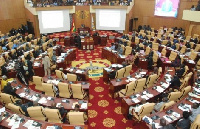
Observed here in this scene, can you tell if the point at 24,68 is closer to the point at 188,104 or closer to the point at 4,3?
the point at 188,104

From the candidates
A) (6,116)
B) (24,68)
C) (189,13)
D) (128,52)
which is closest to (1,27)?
(24,68)

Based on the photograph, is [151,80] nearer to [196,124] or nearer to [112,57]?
[196,124]

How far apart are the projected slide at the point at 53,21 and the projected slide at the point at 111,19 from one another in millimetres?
3622

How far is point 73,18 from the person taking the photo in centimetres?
2072

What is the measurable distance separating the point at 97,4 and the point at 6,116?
54.5 ft

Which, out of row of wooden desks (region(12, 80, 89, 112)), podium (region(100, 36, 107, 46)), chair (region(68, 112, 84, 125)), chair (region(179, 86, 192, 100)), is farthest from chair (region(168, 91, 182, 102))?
podium (region(100, 36, 107, 46))

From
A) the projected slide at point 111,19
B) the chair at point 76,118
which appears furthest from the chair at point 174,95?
the projected slide at point 111,19

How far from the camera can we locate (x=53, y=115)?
6.32 metres

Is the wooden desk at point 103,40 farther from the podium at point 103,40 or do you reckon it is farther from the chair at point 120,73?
the chair at point 120,73

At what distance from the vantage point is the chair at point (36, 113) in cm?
630

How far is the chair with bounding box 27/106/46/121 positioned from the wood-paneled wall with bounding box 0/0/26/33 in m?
17.7

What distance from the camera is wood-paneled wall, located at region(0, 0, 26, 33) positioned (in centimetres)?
2052

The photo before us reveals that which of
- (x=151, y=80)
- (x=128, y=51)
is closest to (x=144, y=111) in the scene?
(x=151, y=80)

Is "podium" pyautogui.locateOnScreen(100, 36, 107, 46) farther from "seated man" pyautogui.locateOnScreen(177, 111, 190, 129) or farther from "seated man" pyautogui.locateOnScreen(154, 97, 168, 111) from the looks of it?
"seated man" pyautogui.locateOnScreen(177, 111, 190, 129)
